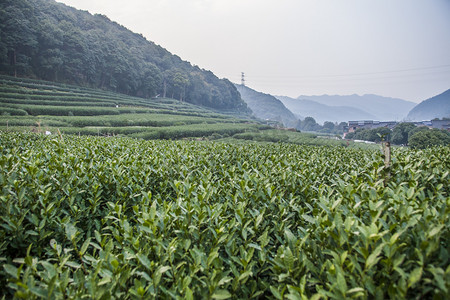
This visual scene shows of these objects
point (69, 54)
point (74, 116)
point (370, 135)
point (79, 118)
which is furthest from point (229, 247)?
point (370, 135)

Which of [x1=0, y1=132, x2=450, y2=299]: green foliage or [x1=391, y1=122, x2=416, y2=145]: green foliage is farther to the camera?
[x1=391, y1=122, x2=416, y2=145]: green foliage

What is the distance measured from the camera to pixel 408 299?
4.08 ft

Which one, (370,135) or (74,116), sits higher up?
(370,135)

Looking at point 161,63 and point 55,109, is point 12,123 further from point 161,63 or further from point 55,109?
point 161,63

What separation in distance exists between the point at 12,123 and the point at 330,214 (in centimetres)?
3137

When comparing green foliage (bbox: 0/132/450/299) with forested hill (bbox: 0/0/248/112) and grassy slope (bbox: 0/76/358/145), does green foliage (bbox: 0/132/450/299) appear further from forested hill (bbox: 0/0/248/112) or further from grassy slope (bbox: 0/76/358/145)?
forested hill (bbox: 0/0/248/112)

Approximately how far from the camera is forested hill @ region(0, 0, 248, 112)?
4284 cm

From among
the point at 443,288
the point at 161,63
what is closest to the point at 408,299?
the point at 443,288

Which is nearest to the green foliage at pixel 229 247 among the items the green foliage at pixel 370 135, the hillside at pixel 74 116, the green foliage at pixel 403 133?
the hillside at pixel 74 116

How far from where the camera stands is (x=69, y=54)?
2009 inches

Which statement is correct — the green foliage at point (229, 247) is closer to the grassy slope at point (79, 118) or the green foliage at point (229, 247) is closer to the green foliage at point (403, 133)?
the grassy slope at point (79, 118)

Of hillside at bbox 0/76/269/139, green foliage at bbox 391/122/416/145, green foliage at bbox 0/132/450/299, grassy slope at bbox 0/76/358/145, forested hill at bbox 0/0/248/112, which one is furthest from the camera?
green foliage at bbox 391/122/416/145

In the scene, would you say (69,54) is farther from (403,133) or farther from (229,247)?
(403,133)

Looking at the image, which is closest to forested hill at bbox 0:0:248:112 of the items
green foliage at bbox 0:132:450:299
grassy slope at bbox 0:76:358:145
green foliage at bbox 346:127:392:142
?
grassy slope at bbox 0:76:358:145
